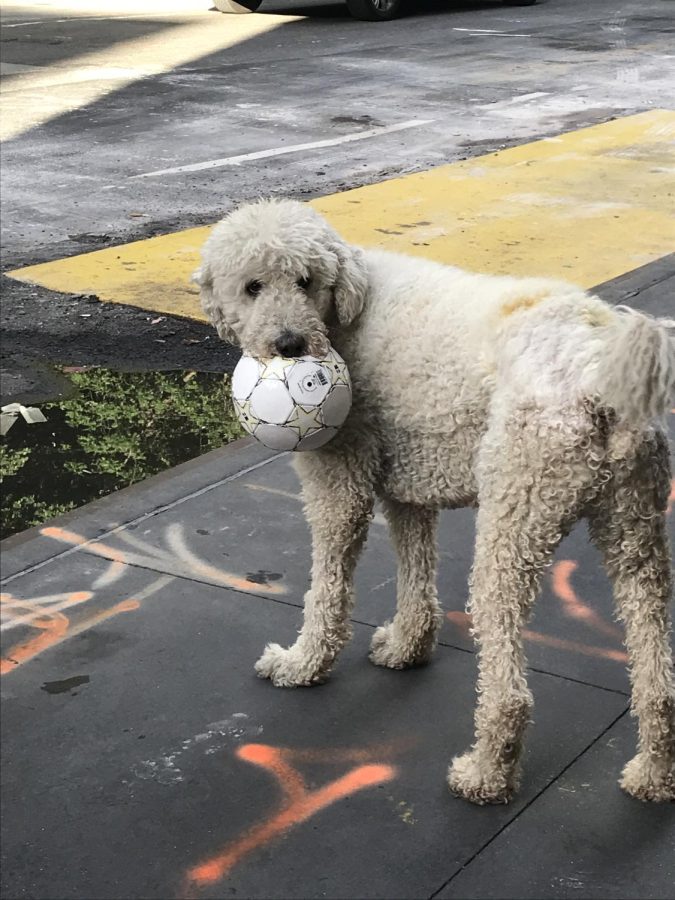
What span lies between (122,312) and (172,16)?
53.6ft

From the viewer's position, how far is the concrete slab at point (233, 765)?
120 inches

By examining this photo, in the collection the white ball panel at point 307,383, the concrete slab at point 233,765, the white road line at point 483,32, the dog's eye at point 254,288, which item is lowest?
the concrete slab at point 233,765

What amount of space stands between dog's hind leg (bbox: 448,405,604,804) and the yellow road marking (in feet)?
14.3

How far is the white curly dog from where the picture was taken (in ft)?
9.75

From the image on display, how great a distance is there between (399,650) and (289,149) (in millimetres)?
8263

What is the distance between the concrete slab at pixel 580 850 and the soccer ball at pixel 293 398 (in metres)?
1.14

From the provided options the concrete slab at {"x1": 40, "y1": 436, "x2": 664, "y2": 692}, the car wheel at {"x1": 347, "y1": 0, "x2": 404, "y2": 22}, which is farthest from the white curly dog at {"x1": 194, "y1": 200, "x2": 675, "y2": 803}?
the car wheel at {"x1": 347, "y1": 0, "x2": 404, "y2": 22}

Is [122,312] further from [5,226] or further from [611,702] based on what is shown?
[611,702]

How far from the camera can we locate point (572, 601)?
4227 millimetres

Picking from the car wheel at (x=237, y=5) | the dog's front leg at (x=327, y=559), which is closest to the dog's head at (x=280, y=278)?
the dog's front leg at (x=327, y=559)

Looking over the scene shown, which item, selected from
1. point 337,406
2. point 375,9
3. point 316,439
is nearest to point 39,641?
point 316,439

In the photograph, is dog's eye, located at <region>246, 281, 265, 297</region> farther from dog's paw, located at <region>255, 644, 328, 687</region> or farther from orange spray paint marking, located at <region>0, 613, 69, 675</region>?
orange spray paint marking, located at <region>0, 613, 69, 675</region>

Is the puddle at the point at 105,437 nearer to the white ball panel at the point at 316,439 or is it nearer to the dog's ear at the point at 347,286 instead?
the white ball panel at the point at 316,439

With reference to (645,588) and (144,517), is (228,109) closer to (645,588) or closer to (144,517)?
(144,517)
